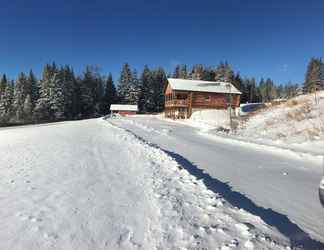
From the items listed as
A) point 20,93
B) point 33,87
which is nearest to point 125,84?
point 33,87

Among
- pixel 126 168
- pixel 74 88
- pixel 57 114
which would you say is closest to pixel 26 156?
pixel 126 168

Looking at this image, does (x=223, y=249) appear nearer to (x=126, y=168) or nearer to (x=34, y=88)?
(x=126, y=168)

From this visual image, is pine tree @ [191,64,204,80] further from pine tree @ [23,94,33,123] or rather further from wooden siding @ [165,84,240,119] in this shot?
pine tree @ [23,94,33,123]

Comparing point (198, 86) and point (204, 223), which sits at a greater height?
point (198, 86)

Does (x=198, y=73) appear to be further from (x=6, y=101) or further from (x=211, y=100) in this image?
(x=6, y=101)

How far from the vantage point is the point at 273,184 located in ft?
18.8

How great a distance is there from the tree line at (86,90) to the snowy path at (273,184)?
42924 mm

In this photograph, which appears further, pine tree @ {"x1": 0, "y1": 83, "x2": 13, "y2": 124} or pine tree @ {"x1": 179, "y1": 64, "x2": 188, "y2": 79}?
pine tree @ {"x1": 179, "y1": 64, "x2": 188, "y2": 79}

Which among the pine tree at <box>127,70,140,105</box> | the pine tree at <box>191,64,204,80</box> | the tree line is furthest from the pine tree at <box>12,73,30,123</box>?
the pine tree at <box>191,64,204,80</box>

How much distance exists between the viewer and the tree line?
1962 inches

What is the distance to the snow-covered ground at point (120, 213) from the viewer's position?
310cm

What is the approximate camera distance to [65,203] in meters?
4.30

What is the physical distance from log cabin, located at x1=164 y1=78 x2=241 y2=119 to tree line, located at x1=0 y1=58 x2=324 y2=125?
1587 cm

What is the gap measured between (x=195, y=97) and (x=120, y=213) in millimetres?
34545
